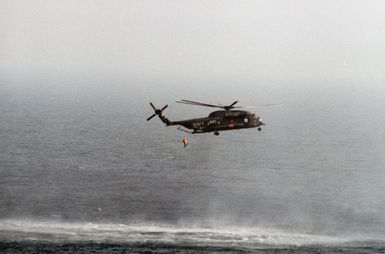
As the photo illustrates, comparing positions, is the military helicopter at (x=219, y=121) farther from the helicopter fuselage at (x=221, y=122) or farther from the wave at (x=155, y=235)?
the wave at (x=155, y=235)

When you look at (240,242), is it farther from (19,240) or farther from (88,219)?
(19,240)

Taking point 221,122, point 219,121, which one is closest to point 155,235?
point 221,122

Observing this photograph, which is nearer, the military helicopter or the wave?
the military helicopter

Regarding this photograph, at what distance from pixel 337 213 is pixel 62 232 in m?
81.8

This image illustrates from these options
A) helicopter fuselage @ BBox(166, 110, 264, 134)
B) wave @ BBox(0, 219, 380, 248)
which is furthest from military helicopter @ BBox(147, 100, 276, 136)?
wave @ BBox(0, 219, 380, 248)

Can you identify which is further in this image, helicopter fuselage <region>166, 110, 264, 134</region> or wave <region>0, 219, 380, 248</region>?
wave <region>0, 219, 380, 248</region>

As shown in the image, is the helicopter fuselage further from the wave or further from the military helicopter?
the wave

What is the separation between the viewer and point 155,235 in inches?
6462

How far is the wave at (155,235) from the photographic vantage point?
160m

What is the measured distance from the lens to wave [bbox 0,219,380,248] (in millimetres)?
159875

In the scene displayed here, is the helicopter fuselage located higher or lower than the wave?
higher

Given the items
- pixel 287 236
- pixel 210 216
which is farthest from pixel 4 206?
pixel 287 236

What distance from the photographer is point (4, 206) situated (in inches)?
7141

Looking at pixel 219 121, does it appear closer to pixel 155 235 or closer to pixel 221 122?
pixel 221 122
